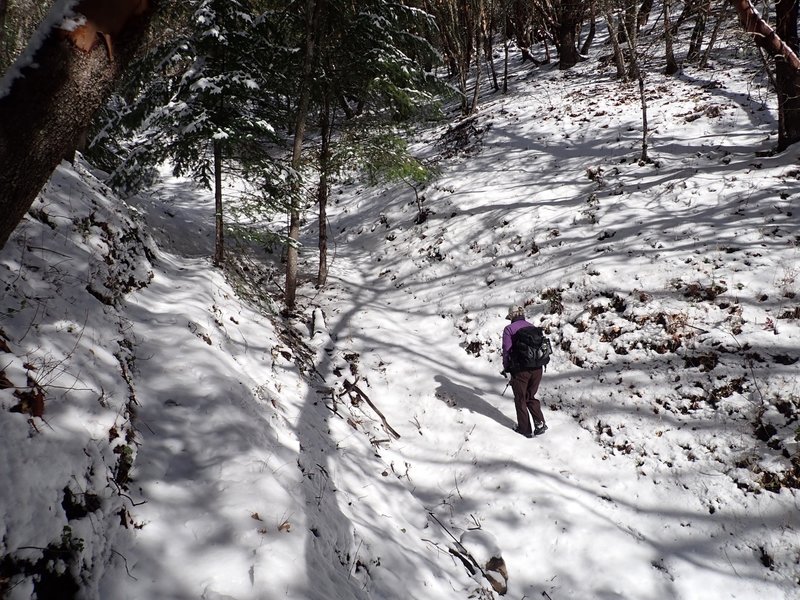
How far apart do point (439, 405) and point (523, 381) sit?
5.78ft

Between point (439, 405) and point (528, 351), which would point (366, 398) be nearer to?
point (439, 405)

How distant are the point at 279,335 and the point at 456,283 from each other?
486 cm

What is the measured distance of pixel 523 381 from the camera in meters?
6.68

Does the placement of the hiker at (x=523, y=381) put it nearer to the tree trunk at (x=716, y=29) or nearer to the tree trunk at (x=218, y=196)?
the tree trunk at (x=716, y=29)

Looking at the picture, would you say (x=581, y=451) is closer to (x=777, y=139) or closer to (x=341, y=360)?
(x=341, y=360)

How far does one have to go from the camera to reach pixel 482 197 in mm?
13219

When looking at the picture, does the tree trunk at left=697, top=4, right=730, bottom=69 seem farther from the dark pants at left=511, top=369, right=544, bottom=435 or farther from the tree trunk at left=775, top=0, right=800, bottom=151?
the dark pants at left=511, top=369, right=544, bottom=435

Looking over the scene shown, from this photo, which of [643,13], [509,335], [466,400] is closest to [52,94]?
[509,335]

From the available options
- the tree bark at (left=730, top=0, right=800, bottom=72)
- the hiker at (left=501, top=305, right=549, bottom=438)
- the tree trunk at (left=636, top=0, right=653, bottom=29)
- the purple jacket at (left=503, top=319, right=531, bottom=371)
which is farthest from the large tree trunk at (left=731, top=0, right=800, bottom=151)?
the hiker at (left=501, top=305, right=549, bottom=438)

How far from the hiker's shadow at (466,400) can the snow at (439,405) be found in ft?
0.19

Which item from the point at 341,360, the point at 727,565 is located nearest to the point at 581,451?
the point at 727,565

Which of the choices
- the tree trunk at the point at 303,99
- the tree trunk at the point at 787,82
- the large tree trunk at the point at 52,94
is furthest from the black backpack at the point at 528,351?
the tree trunk at the point at 787,82

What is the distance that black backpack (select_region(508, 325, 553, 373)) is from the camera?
259 inches

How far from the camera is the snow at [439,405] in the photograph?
3.11m
